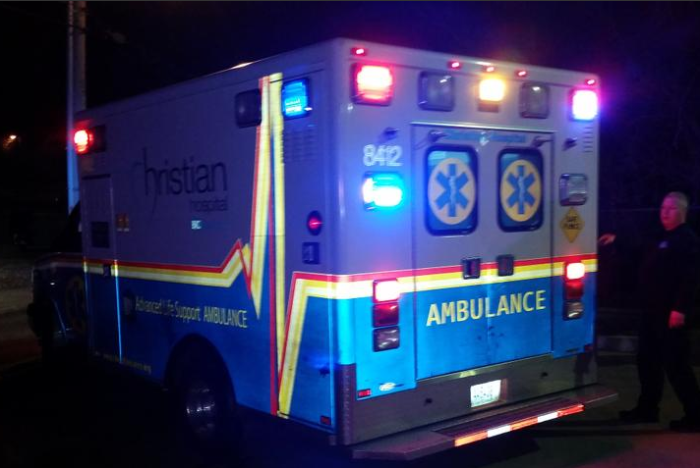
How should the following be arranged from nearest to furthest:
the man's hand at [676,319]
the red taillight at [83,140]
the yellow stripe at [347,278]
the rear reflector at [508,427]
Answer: the yellow stripe at [347,278] < the rear reflector at [508,427] < the man's hand at [676,319] < the red taillight at [83,140]

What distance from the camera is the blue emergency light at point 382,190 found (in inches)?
166

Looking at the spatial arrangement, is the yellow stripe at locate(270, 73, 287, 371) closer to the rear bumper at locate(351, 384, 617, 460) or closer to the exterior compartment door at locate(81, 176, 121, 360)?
the rear bumper at locate(351, 384, 617, 460)

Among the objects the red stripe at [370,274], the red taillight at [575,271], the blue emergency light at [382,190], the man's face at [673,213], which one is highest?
the blue emergency light at [382,190]

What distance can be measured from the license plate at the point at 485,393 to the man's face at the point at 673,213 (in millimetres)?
2110

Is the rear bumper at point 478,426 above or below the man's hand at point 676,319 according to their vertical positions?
below

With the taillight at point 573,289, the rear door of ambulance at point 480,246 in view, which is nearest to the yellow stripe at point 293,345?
the rear door of ambulance at point 480,246

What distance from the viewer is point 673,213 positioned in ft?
18.9

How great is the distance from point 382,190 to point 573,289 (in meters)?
1.92

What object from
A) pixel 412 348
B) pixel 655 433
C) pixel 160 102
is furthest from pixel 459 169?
pixel 655 433

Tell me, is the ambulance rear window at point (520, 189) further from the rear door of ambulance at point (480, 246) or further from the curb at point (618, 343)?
the curb at point (618, 343)

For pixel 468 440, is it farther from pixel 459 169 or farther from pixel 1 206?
pixel 1 206

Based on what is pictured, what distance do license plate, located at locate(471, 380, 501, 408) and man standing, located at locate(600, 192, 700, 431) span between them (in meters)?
1.67

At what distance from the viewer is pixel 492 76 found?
15.9 feet

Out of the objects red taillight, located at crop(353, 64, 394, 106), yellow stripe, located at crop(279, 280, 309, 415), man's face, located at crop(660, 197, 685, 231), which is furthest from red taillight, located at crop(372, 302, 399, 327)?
man's face, located at crop(660, 197, 685, 231)
